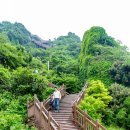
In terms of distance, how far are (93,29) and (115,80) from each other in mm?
18190

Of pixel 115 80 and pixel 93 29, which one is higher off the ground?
pixel 93 29

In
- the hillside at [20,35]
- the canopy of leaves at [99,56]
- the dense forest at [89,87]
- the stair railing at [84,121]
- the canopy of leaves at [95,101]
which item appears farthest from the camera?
the hillside at [20,35]

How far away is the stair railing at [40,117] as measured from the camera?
54.5 feet

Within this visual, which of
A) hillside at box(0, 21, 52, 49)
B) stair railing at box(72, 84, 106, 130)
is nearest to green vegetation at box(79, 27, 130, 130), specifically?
stair railing at box(72, 84, 106, 130)

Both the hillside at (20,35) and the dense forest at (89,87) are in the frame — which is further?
the hillside at (20,35)

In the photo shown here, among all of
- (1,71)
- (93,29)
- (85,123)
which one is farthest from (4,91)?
(93,29)

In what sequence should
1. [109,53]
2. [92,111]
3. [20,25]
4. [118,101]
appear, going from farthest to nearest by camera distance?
[20,25], [109,53], [118,101], [92,111]

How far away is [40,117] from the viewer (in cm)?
1855

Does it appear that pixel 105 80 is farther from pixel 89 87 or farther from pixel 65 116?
pixel 65 116

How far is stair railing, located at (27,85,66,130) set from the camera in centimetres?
1661

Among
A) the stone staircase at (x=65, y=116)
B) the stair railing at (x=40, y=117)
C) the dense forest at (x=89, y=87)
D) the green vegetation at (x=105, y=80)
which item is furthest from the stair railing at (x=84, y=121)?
the green vegetation at (x=105, y=80)

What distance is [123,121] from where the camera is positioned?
2573 cm

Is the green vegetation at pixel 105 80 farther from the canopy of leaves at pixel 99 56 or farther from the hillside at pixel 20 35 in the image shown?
the hillside at pixel 20 35

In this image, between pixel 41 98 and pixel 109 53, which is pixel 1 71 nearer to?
pixel 41 98
